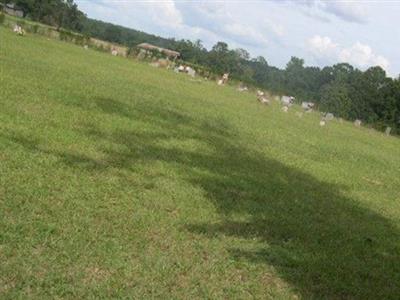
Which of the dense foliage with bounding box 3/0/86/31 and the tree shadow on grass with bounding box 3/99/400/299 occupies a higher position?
the tree shadow on grass with bounding box 3/99/400/299

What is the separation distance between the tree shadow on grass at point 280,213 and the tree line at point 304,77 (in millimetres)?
31770

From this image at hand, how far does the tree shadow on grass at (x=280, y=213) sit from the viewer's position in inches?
266

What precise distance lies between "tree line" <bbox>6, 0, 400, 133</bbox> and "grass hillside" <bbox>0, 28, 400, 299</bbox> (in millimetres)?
31729

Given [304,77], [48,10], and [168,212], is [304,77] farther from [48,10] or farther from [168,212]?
[168,212]

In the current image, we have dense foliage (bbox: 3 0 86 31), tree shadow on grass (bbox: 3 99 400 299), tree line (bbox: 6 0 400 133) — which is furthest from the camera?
dense foliage (bbox: 3 0 86 31)

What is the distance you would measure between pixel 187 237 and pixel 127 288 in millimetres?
1653

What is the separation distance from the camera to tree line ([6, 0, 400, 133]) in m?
61.2

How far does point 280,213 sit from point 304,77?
437ft

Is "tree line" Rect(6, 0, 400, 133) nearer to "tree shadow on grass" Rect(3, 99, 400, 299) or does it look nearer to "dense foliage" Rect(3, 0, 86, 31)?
"dense foliage" Rect(3, 0, 86, 31)

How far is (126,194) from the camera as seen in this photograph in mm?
7785

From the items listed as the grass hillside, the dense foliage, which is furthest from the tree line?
the grass hillside

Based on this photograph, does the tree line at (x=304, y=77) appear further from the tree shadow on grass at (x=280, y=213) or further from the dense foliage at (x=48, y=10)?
the tree shadow on grass at (x=280, y=213)

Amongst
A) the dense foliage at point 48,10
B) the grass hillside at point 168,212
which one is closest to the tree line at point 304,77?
the dense foliage at point 48,10

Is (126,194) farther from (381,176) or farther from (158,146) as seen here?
(381,176)
